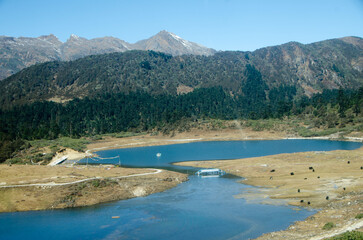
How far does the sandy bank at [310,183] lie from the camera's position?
3984 cm

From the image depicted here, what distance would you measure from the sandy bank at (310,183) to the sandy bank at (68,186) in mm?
17065

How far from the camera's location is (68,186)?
58.7 metres

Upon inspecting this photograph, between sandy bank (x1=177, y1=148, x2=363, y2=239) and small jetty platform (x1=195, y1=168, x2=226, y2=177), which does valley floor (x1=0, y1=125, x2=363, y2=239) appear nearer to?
sandy bank (x1=177, y1=148, x2=363, y2=239)

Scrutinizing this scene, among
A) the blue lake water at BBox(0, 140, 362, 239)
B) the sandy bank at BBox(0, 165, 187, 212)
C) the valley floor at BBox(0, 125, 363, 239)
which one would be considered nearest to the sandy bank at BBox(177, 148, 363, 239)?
the valley floor at BBox(0, 125, 363, 239)

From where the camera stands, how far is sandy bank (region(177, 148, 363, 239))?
131 ft

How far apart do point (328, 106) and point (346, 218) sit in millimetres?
158416

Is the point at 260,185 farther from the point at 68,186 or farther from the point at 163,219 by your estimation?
the point at 68,186

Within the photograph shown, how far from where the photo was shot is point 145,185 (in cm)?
6375

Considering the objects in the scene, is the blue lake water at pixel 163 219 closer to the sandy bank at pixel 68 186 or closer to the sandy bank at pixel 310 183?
the sandy bank at pixel 68 186

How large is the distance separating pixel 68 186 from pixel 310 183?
4035 cm

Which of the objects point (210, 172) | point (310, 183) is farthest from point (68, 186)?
point (310, 183)

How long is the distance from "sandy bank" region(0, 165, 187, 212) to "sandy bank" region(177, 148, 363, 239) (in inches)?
672

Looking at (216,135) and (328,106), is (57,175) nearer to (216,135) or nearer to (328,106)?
(216,135)

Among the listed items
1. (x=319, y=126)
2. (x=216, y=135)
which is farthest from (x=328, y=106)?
(x=216, y=135)
